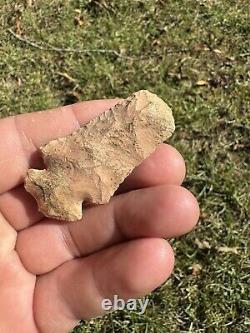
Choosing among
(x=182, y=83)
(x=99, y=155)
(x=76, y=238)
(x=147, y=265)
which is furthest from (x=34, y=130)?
(x=182, y=83)

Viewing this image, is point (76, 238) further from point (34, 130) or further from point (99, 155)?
point (34, 130)

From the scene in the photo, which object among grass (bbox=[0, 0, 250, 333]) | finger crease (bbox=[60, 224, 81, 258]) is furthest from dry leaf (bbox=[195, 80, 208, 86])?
finger crease (bbox=[60, 224, 81, 258])

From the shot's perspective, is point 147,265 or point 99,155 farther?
point 99,155

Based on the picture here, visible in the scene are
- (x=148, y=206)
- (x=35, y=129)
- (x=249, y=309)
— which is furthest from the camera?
(x=249, y=309)

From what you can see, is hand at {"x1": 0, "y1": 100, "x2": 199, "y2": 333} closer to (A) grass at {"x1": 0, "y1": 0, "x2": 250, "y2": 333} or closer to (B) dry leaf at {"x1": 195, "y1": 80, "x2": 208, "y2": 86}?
(A) grass at {"x1": 0, "y1": 0, "x2": 250, "y2": 333}

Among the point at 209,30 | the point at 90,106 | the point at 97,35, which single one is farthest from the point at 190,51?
the point at 90,106

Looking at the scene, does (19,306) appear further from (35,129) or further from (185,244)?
(185,244)

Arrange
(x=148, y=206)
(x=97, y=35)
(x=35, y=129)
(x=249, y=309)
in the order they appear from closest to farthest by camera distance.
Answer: (x=148, y=206) < (x=35, y=129) < (x=249, y=309) < (x=97, y=35)
